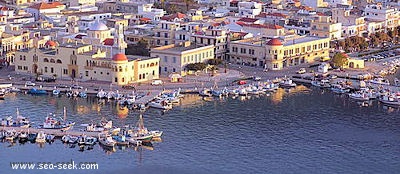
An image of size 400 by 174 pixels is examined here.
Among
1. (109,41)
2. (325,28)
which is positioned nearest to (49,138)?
(109,41)

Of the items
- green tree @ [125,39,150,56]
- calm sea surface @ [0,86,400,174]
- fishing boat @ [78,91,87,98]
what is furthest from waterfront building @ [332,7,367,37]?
fishing boat @ [78,91,87,98]

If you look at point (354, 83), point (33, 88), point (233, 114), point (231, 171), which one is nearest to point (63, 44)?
point (33, 88)

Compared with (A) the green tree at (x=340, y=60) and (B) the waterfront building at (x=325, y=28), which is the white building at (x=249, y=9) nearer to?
(B) the waterfront building at (x=325, y=28)

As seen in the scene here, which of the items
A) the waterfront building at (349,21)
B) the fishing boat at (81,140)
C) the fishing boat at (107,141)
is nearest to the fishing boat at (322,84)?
the waterfront building at (349,21)

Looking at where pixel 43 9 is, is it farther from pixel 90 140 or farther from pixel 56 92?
pixel 90 140

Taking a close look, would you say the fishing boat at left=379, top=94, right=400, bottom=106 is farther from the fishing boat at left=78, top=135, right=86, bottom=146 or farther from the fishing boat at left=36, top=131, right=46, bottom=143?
the fishing boat at left=36, top=131, right=46, bottom=143

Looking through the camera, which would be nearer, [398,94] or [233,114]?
[233,114]

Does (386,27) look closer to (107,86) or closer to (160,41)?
(160,41)
